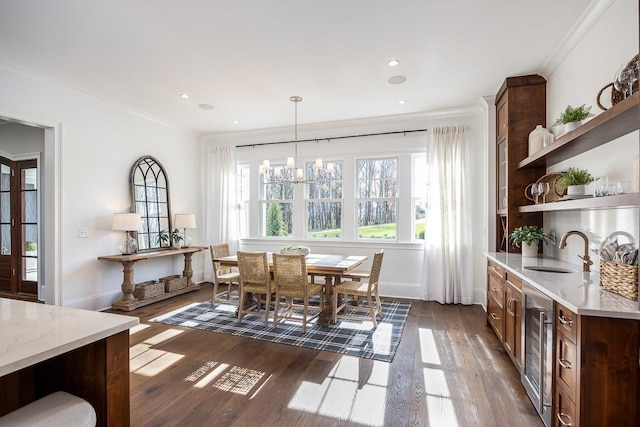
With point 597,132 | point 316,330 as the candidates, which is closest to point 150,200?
point 316,330

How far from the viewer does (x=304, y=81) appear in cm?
391

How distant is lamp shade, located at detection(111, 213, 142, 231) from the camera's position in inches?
180

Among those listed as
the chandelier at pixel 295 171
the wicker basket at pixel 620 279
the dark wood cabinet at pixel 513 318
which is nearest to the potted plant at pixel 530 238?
the dark wood cabinet at pixel 513 318

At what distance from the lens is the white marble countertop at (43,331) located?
1056mm

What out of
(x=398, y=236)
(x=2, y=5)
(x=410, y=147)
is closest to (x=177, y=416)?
(x=2, y=5)

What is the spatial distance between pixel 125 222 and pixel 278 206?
2.49 m

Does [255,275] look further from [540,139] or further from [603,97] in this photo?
[603,97]

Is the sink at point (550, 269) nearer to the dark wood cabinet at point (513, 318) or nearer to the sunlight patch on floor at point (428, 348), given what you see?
the dark wood cabinet at point (513, 318)

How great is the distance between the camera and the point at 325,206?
5785mm

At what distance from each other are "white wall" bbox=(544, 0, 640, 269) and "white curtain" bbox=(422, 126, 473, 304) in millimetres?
1486

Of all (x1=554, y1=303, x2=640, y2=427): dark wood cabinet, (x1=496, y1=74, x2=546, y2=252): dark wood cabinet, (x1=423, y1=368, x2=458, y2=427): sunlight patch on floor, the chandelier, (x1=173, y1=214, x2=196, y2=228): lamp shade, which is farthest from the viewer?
(x1=173, y1=214, x2=196, y2=228): lamp shade

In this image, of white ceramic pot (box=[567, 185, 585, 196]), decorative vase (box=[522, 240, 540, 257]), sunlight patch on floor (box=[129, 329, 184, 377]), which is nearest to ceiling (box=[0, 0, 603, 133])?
white ceramic pot (box=[567, 185, 585, 196])

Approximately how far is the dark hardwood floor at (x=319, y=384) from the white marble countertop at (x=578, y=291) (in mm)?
883

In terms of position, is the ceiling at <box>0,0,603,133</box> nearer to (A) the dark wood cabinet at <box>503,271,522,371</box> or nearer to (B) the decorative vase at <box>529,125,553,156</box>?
(B) the decorative vase at <box>529,125,553,156</box>
